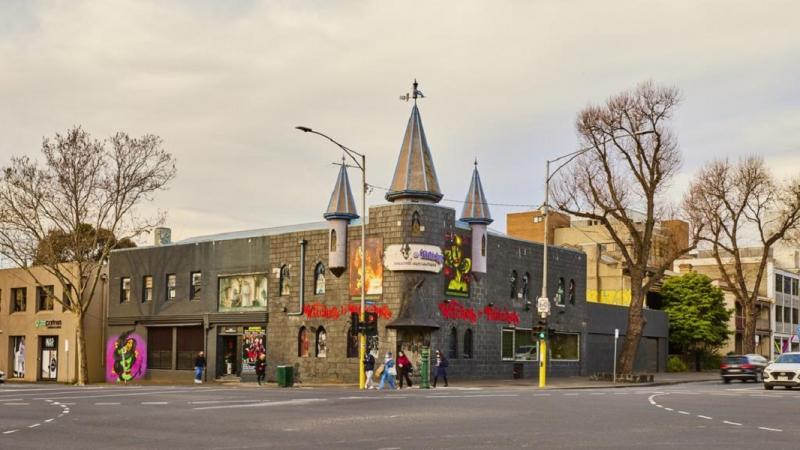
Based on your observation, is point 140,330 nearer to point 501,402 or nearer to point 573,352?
point 573,352

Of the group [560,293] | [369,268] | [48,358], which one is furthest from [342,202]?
[48,358]

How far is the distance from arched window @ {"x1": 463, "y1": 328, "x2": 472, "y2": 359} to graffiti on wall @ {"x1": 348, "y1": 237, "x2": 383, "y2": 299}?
16.6 feet

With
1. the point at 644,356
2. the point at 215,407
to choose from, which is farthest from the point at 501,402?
the point at 644,356

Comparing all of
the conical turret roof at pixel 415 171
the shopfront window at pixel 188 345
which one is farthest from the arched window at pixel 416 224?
the shopfront window at pixel 188 345

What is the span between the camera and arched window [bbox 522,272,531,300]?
52.3 metres

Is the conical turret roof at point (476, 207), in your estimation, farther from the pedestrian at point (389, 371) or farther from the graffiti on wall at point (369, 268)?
the pedestrian at point (389, 371)

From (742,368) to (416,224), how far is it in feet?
58.7

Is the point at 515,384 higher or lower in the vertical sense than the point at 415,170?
lower

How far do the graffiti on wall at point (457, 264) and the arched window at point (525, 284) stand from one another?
17.1ft

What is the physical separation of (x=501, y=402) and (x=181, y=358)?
3187 centimetres

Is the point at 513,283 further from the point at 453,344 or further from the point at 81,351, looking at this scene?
the point at 81,351

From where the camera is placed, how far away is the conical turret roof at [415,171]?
1799 inches

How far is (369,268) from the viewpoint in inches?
1816

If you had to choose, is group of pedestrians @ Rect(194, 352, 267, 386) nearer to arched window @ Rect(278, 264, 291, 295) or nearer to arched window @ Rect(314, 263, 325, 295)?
arched window @ Rect(278, 264, 291, 295)
